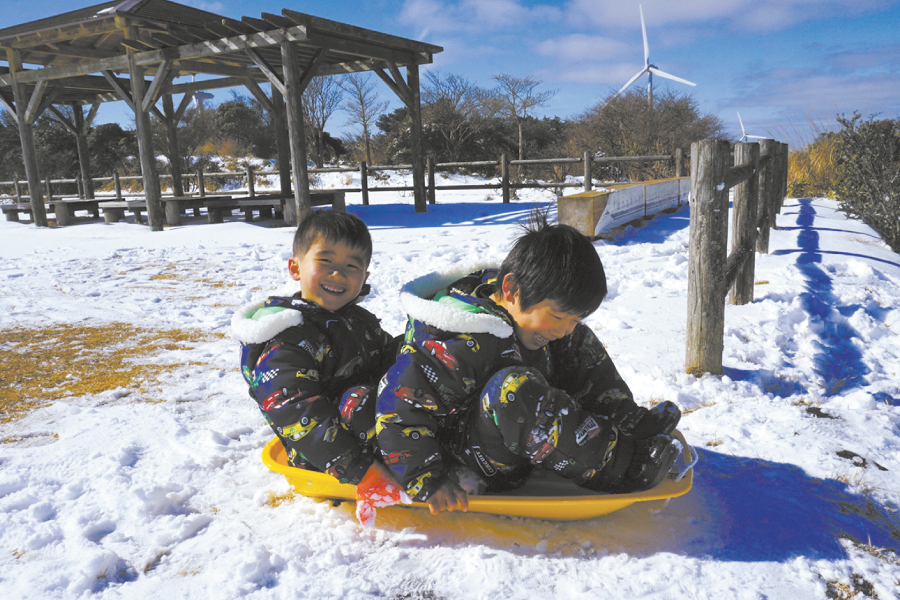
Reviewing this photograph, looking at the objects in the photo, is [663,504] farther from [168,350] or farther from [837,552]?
[168,350]

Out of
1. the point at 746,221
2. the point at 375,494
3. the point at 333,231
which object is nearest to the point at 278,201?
the point at 746,221

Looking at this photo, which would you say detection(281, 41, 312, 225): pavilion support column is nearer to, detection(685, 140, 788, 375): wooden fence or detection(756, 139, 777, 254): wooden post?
detection(756, 139, 777, 254): wooden post

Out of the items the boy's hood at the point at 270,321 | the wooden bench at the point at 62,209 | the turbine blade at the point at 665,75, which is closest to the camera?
the boy's hood at the point at 270,321

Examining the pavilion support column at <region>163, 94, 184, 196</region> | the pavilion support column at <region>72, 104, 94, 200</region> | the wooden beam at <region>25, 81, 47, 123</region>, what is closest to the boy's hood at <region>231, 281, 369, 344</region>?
the wooden beam at <region>25, 81, 47, 123</region>

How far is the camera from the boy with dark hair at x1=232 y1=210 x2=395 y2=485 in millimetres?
1651

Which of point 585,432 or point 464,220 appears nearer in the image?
point 585,432

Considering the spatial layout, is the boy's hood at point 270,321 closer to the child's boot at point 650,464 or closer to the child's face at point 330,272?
the child's face at point 330,272

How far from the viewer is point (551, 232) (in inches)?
62.3

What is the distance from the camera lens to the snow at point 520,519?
4.81 feet

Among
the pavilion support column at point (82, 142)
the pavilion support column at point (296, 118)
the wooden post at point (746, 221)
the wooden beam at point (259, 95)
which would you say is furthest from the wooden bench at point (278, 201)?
the wooden post at point (746, 221)

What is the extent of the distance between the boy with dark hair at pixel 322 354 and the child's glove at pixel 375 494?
3 centimetres

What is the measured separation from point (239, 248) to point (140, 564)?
6.04m

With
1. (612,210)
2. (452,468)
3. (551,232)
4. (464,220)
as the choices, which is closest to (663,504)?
(452,468)

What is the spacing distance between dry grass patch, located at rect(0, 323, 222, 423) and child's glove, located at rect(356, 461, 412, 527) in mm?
1686
